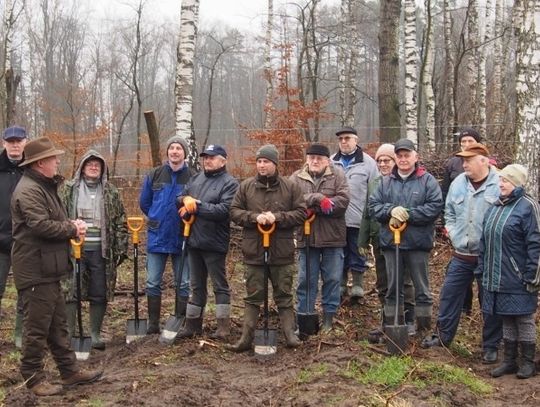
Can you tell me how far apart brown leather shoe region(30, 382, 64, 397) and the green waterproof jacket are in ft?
4.82

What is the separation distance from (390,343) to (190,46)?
6.95 meters

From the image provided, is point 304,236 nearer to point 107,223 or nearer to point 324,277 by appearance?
point 324,277

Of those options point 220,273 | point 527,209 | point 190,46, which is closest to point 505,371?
point 527,209

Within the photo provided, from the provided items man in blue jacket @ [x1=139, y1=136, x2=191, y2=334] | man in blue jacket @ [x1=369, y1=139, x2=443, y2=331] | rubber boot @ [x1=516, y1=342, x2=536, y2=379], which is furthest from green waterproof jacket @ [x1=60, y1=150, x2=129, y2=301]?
rubber boot @ [x1=516, y1=342, x2=536, y2=379]

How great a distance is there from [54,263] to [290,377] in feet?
7.31

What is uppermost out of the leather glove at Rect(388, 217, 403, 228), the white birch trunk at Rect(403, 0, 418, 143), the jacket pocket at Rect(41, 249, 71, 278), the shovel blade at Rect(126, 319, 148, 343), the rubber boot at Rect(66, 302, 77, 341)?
the white birch trunk at Rect(403, 0, 418, 143)

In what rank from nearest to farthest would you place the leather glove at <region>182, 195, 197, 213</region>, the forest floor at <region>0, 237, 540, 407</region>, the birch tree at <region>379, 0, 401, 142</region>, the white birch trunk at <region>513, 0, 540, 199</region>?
the forest floor at <region>0, 237, 540, 407</region>
the leather glove at <region>182, 195, 197, 213</region>
the white birch trunk at <region>513, 0, 540, 199</region>
the birch tree at <region>379, 0, 401, 142</region>

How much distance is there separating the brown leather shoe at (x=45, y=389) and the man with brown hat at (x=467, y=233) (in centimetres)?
356

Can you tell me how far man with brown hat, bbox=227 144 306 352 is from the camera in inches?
251

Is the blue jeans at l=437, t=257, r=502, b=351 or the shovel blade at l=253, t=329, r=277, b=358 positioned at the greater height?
the blue jeans at l=437, t=257, r=502, b=351

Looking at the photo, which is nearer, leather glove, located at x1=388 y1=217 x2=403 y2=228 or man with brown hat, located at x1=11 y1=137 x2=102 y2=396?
man with brown hat, located at x1=11 y1=137 x2=102 y2=396

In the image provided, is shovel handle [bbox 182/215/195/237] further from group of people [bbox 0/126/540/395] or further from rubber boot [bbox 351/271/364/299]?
rubber boot [bbox 351/271/364/299]

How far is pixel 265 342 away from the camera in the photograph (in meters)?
6.33

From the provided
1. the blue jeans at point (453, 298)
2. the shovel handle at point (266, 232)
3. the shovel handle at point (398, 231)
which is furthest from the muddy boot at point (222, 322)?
the blue jeans at point (453, 298)
